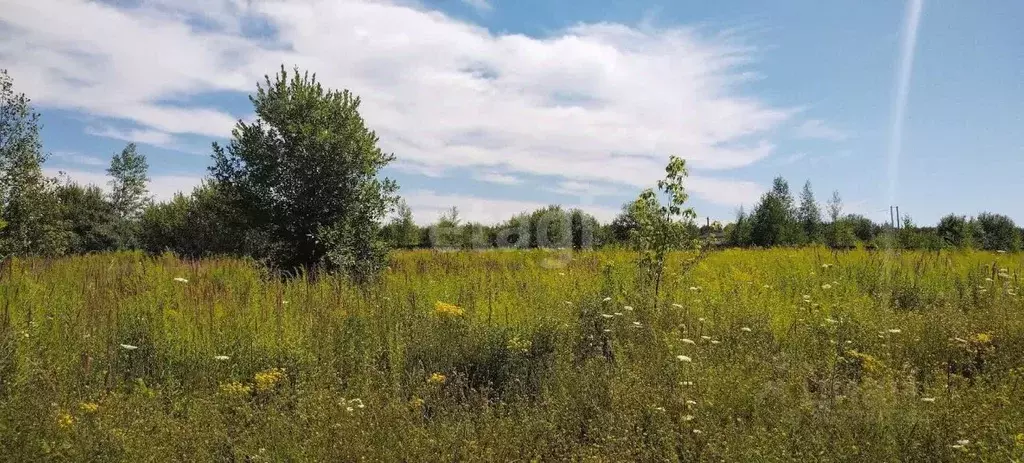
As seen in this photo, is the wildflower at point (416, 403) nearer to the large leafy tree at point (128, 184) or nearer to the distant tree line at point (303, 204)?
the distant tree line at point (303, 204)

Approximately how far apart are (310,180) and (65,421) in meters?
9.60

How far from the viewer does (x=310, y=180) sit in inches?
506

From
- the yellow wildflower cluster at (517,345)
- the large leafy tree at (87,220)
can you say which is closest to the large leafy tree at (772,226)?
the yellow wildflower cluster at (517,345)

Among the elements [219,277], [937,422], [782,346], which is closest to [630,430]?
A: [937,422]

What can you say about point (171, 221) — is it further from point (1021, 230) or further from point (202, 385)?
point (1021, 230)

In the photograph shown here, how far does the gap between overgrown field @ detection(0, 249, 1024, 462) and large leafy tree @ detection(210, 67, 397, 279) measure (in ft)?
15.1

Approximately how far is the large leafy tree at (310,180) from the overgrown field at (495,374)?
15.1 ft

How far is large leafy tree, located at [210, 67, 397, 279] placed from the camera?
1275 cm

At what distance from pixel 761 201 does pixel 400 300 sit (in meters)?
29.8

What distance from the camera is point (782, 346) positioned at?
19.7 feet

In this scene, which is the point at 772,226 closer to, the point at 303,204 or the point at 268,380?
the point at 303,204

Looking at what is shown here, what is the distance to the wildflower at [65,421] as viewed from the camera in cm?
358

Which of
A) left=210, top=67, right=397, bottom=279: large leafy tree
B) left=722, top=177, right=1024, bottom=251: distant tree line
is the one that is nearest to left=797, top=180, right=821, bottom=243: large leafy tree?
left=722, top=177, right=1024, bottom=251: distant tree line

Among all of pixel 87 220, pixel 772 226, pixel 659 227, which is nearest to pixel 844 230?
pixel 772 226
